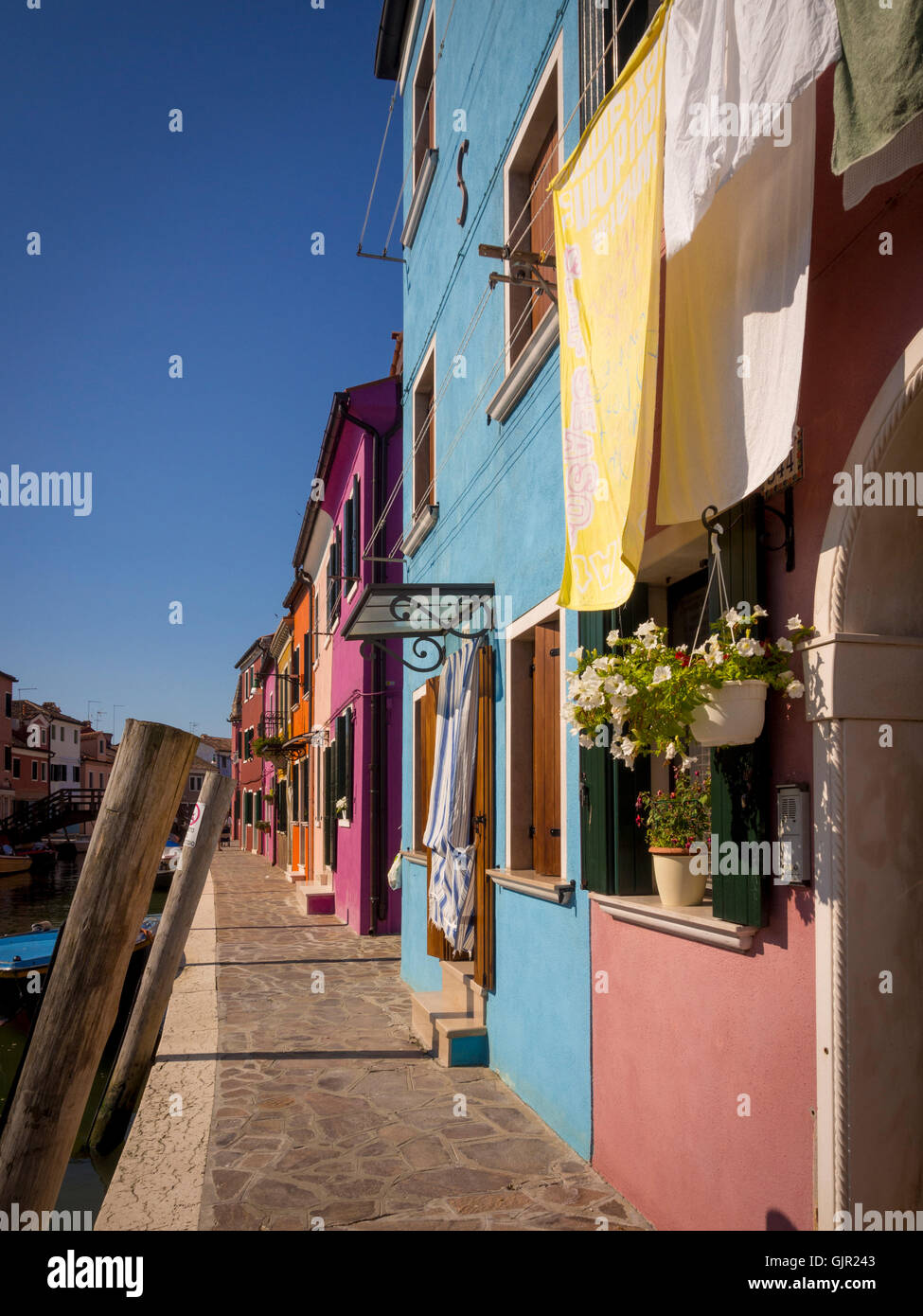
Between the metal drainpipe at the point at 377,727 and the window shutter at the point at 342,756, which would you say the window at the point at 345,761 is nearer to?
the window shutter at the point at 342,756

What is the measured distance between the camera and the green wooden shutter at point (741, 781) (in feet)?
10.8

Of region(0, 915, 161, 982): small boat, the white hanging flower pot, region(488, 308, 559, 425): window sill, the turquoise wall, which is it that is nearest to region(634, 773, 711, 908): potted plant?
the white hanging flower pot

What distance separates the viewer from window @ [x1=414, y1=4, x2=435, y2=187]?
33.0 feet

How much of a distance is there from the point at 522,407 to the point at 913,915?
436 cm

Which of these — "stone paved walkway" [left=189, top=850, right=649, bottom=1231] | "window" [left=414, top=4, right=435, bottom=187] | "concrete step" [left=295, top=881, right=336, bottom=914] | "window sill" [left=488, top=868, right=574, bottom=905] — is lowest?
"concrete step" [left=295, top=881, right=336, bottom=914]

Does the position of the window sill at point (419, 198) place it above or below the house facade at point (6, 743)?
above

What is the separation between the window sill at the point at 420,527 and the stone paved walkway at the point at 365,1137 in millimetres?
4475

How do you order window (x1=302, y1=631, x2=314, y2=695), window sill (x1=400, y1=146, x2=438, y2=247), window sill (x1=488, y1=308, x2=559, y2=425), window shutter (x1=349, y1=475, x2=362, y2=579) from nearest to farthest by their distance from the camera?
window sill (x1=488, y1=308, x2=559, y2=425)
window sill (x1=400, y1=146, x2=438, y2=247)
window shutter (x1=349, y1=475, x2=362, y2=579)
window (x1=302, y1=631, x2=314, y2=695)

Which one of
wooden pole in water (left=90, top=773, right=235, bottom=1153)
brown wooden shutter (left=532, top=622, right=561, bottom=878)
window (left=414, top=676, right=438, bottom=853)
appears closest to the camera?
brown wooden shutter (left=532, top=622, right=561, bottom=878)

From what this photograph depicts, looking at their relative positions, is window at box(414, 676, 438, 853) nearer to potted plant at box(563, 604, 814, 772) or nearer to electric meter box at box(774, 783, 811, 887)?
potted plant at box(563, 604, 814, 772)

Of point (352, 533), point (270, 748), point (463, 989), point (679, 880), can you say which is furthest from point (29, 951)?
point (270, 748)

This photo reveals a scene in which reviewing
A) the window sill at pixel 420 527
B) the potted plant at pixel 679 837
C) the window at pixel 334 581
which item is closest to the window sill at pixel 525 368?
the window sill at pixel 420 527

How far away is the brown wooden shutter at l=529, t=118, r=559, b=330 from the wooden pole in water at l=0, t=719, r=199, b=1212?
3965 millimetres

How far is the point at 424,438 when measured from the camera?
10.6 meters
